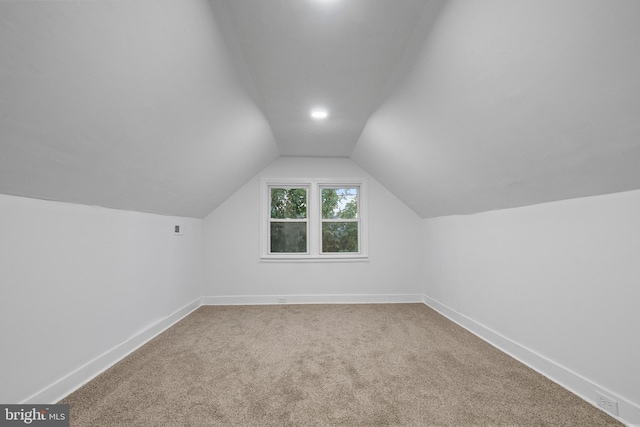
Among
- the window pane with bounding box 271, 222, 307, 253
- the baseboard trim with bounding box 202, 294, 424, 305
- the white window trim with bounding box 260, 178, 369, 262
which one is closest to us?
the baseboard trim with bounding box 202, 294, 424, 305

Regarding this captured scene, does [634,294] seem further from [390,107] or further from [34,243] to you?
[34,243]

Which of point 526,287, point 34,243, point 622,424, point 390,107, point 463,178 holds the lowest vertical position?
point 622,424

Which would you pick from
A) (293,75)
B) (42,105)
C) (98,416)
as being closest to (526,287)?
(293,75)

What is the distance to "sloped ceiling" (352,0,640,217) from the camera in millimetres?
1140

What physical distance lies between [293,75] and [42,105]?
1.57 m

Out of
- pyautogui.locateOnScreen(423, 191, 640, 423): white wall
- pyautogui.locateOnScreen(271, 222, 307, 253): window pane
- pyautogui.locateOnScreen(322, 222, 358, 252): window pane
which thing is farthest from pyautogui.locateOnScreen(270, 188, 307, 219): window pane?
pyautogui.locateOnScreen(423, 191, 640, 423): white wall

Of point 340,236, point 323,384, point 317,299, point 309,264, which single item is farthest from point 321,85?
point 317,299

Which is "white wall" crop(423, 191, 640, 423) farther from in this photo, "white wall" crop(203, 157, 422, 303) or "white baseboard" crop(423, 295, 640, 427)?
"white wall" crop(203, 157, 422, 303)

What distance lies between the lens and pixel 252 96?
2520 mm

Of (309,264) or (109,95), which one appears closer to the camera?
(109,95)

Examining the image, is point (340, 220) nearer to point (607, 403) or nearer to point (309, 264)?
point (309, 264)

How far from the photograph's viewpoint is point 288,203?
475 cm

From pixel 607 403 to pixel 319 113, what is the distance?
3.18 meters

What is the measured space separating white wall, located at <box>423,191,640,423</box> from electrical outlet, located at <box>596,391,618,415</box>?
34 millimetres
